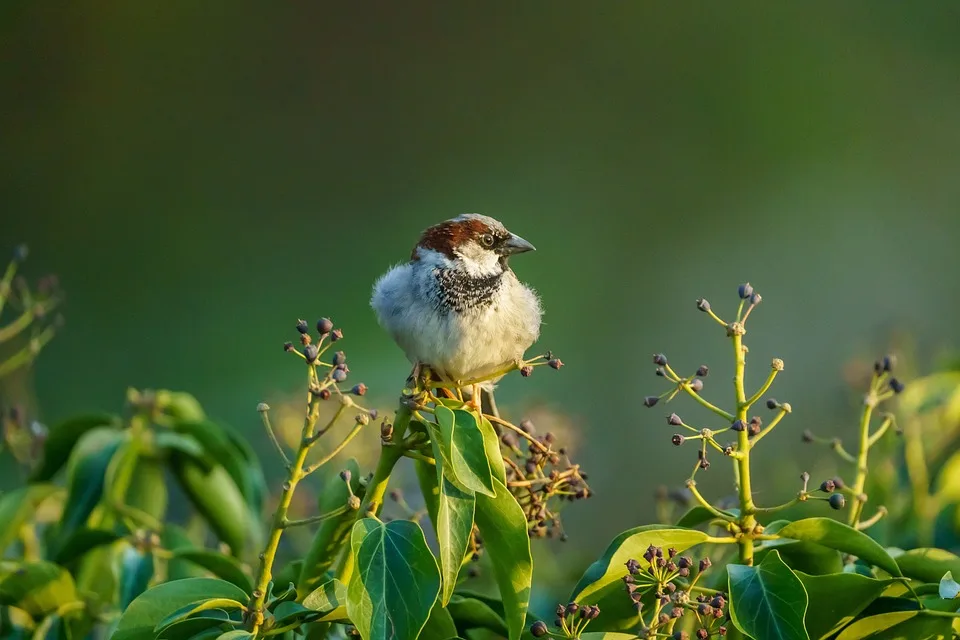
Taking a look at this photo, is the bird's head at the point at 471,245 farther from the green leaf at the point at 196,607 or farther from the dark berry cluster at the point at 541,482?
the green leaf at the point at 196,607

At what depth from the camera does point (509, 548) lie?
2.33 ft

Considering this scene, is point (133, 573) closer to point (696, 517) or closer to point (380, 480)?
point (380, 480)

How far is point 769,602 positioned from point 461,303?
2.07 ft

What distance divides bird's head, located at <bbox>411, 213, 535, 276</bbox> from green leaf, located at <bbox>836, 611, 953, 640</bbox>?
0.67m

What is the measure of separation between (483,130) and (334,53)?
73cm

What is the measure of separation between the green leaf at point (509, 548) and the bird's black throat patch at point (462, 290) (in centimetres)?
50

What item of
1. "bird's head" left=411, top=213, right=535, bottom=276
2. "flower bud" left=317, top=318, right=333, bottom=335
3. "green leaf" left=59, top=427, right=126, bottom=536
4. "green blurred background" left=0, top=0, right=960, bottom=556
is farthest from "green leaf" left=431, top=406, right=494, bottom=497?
"green blurred background" left=0, top=0, right=960, bottom=556

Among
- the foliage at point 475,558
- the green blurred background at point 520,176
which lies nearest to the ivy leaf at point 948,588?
the foliage at point 475,558

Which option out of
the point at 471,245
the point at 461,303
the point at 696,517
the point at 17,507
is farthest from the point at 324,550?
the point at 471,245

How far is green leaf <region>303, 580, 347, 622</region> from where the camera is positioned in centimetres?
67

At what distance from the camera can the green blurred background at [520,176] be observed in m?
3.70

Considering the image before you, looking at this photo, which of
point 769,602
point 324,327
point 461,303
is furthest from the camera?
point 461,303

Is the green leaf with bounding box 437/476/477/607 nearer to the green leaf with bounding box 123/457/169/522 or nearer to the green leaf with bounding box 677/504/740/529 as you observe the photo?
the green leaf with bounding box 677/504/740/529

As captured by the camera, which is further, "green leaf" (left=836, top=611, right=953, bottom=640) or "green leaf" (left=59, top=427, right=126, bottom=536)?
"green leaf" (left=59, top=427, right=126, bottom=536)
